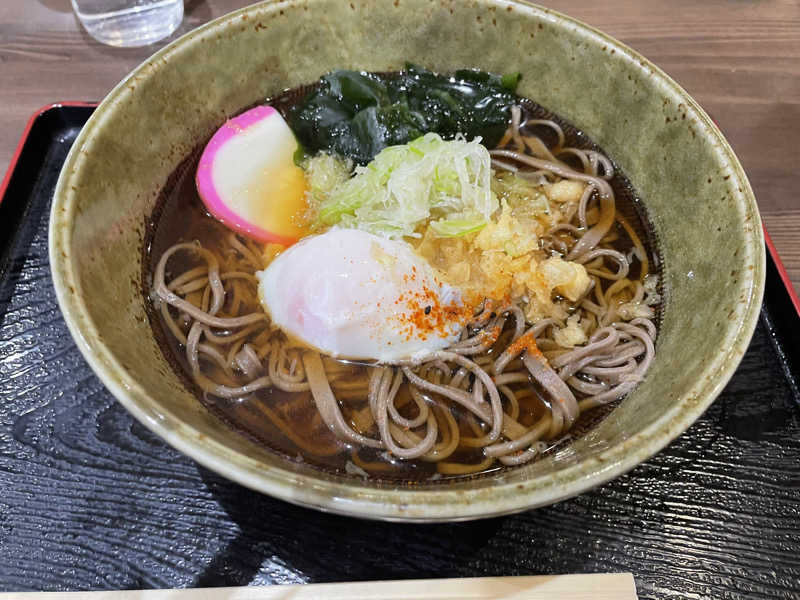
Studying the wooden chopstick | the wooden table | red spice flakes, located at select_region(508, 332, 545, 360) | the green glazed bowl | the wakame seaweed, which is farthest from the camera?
the wooden table

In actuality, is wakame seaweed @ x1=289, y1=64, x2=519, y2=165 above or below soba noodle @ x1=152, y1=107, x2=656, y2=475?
above

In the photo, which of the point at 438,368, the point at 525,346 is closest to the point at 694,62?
the point at 525,346

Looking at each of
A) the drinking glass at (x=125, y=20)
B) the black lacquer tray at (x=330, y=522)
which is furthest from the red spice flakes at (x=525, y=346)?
the drinking glass at (x=125, y=20)

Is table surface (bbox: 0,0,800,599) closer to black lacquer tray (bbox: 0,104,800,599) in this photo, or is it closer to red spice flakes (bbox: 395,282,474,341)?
black lacquer tray (bbox: 0,104,800,599)

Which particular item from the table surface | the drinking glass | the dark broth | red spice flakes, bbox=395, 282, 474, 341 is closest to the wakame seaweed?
the dark broth

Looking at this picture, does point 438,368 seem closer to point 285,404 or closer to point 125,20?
point 285,404

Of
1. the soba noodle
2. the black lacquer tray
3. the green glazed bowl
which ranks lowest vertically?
the black lacquer tray

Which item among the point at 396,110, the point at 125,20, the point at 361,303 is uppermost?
the point at 125,20

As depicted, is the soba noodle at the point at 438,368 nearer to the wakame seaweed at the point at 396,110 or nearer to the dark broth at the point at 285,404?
the dark broth at the point at 285,404
